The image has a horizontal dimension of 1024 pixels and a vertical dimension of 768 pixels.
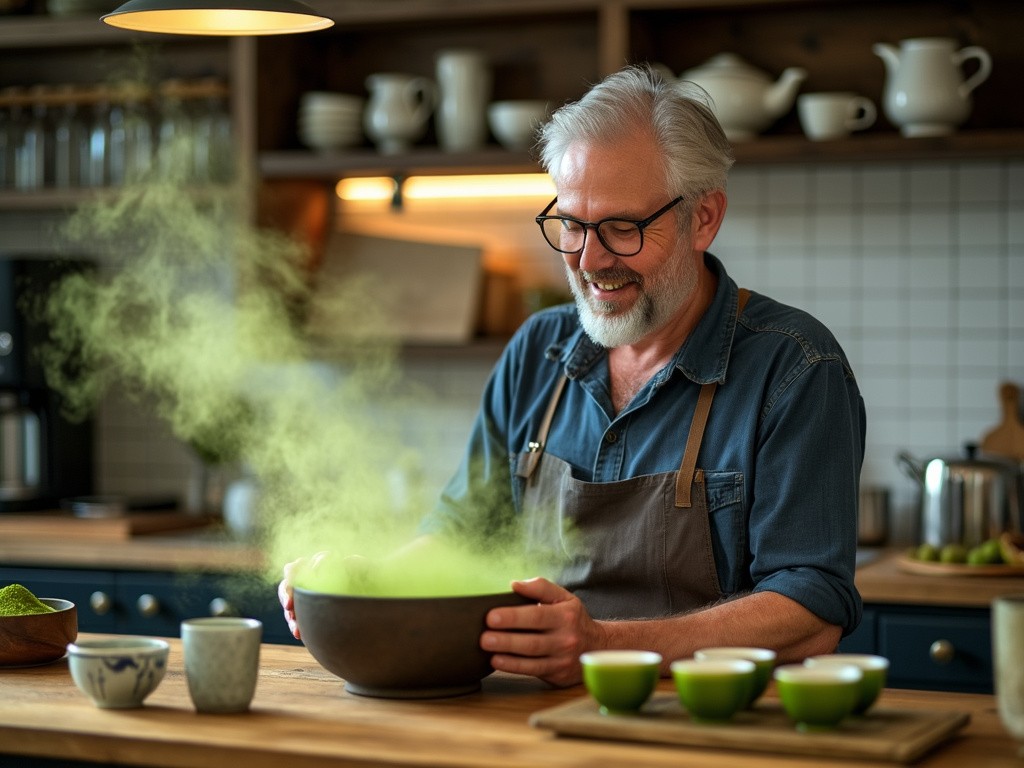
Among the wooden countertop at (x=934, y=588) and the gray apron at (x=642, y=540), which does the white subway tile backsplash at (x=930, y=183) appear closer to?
the wooden countertop at (x=934, y=588)

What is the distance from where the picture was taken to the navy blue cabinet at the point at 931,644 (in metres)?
3.07

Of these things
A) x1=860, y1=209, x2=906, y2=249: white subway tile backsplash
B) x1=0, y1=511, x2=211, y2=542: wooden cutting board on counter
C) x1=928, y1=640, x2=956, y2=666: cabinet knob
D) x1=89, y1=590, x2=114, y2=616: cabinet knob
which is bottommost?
x1=89, y1=590, x2=114, y2=616: cabinet knob

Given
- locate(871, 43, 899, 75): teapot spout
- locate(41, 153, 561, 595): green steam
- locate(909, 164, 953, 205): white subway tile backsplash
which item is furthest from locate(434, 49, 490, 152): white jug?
locate(909, 164, 953, 205): white subway tile backsplash

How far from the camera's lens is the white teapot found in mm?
3578

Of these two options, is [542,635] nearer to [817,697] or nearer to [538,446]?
[817,697]

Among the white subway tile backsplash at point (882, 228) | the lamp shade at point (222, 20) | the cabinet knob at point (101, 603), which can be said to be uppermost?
the lamp shade at point (222, 20)

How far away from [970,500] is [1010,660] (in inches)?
79.7

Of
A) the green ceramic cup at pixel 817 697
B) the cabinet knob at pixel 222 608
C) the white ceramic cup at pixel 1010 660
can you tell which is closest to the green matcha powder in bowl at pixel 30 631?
the green ceramic cup at pixel 817 697

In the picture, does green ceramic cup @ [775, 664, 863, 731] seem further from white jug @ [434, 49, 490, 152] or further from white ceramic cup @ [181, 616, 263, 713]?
white jug @ [434, 49, 490, 152]

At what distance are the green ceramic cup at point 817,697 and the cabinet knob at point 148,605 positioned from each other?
2469mm

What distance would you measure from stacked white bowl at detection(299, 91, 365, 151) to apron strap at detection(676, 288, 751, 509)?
2.02 metres

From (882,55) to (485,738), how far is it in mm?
2544

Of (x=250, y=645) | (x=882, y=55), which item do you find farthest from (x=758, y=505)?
(x=882, y=55)

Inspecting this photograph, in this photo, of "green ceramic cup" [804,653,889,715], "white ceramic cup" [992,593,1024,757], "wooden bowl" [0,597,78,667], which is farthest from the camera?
"wooden bowl" [0,597,78,667]
